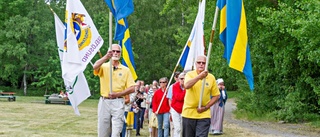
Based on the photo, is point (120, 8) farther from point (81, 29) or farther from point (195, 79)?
point (81, 29)

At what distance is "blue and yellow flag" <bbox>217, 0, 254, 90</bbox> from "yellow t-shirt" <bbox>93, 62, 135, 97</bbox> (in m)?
1.66

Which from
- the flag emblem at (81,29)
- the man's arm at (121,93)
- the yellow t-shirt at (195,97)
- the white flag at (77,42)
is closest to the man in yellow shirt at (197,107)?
the yellow t-shirt at (195,97)

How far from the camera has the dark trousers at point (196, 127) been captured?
904cm

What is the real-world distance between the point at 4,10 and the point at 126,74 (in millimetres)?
49930

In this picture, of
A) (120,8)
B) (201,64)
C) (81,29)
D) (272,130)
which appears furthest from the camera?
(272,130)

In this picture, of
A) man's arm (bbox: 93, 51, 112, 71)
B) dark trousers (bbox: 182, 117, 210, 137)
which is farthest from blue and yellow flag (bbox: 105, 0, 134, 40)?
dark trousers (bbox: 182, 117, 210, 137)

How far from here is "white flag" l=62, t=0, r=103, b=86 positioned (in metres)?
10.6

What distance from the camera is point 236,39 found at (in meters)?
9.16

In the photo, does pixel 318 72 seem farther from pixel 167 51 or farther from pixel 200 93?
pixel 167 51

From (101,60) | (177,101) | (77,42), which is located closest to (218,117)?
(177,101)

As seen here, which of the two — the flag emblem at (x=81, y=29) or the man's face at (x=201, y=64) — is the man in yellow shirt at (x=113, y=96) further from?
the flag emblem at (x=81, y=29)

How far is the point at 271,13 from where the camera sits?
18.6 meters

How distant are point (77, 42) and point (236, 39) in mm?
3439

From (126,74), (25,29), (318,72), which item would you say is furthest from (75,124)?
(25,29)
